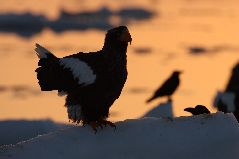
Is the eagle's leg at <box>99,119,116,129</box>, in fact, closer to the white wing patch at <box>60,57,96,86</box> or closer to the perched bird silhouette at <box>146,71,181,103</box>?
the white wing patch at <box>60,57,96,86</box>

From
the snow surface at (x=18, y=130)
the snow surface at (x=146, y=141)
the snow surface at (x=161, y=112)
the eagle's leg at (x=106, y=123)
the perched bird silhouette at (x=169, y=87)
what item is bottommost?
the snow surface at (x=146, y=141)

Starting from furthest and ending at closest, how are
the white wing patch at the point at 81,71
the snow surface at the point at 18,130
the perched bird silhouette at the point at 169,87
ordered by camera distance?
the perched bird silhouette at the point at 169,87 → the snow surface at the point at 18,130 → the white wing patch at the point at 81,71

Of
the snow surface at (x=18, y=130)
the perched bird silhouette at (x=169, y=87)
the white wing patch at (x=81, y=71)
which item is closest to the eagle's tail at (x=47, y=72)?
the white wing patch at (x=81, y=71)

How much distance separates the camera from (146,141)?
6.57m

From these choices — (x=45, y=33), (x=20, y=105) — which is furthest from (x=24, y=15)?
(x=20, y=105)

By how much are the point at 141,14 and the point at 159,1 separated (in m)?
9.07

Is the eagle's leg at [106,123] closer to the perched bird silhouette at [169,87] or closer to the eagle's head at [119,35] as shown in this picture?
the eagle's head at [119,35]

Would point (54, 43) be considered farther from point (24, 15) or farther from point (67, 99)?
point (67, 99)

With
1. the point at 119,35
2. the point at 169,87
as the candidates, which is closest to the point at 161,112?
the point at 119,35

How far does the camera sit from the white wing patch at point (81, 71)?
7078 mm

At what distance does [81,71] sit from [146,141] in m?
0.92

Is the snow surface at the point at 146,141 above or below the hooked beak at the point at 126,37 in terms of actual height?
below

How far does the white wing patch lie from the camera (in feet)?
23.2

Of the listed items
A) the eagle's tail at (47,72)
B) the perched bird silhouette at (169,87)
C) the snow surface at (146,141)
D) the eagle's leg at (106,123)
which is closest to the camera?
the snow surface at (146,141)
